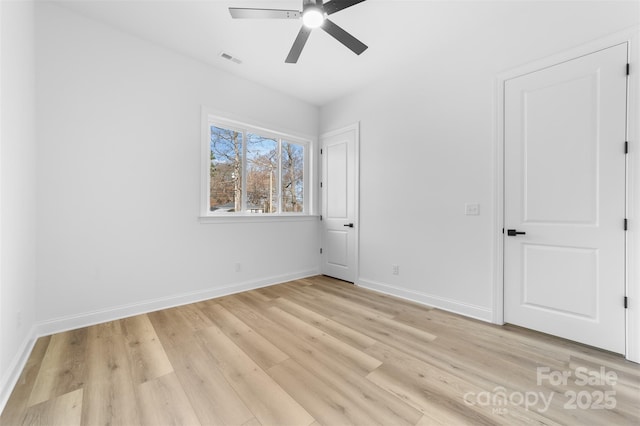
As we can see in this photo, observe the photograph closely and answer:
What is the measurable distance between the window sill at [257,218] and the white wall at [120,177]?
Result: 3.7 inches

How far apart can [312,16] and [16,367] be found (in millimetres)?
3274

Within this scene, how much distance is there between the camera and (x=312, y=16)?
2027mm

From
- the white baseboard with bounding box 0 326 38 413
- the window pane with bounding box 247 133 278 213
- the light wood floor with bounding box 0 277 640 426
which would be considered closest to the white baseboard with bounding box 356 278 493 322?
the light wood floor with bounding box 0 277 640 426

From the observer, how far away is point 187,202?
3164mm

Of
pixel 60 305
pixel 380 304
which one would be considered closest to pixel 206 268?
pixel 60 305

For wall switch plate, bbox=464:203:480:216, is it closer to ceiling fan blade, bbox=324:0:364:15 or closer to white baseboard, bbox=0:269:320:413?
ceiling fan blade, bbox=324:0:364:15

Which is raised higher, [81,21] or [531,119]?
[81,21]

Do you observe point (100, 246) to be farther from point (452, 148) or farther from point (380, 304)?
point (452, 148)

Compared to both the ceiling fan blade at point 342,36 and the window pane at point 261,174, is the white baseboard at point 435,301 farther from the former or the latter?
the ceiling fan blade at point 342,36

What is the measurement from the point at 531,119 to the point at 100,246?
14.3ft

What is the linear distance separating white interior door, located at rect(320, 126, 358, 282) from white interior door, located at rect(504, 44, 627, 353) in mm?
1996

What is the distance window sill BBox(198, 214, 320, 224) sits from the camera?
3354 mm

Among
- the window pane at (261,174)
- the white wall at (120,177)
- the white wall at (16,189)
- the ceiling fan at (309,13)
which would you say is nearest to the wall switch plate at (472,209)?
the ceiling fan at (309,13)

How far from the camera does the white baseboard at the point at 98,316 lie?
1.66 meters
